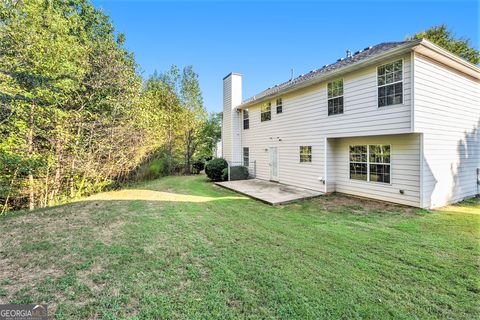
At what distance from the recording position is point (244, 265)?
3346mm

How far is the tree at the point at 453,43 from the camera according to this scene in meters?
15.9

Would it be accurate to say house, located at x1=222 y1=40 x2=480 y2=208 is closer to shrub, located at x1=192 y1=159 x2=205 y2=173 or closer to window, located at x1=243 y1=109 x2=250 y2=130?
window, located at x1=243 y1=109 x2=250 y2=130

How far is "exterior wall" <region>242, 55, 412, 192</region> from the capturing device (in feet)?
22.2

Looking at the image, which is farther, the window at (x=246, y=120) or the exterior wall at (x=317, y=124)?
the window at (x=246, y=120)

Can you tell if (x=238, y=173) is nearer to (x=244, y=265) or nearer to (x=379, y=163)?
(x=379, y=163)

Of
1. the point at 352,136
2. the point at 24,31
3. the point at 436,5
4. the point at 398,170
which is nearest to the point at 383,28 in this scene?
the point at 436,5

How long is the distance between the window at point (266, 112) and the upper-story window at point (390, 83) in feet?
19.1

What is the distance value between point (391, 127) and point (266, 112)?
6824 mm

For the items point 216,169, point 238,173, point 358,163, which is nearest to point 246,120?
point 238,173

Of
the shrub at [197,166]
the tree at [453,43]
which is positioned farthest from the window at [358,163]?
the tree at [453,43]

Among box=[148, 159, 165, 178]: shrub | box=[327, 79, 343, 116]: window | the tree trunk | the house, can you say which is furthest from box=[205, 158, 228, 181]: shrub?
the tree trunk

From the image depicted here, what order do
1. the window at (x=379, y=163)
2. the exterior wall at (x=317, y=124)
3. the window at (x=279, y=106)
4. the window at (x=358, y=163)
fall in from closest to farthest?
the exterior wall at (x=317, y=124) → the window at (x=379, y=163) → the window at (x=358, y=163) → the window at (x=279, y=106)

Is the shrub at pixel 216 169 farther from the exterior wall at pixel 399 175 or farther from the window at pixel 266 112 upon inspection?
the exterior wall at pixel 399 175

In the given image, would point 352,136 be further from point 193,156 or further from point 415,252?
point 193,156
